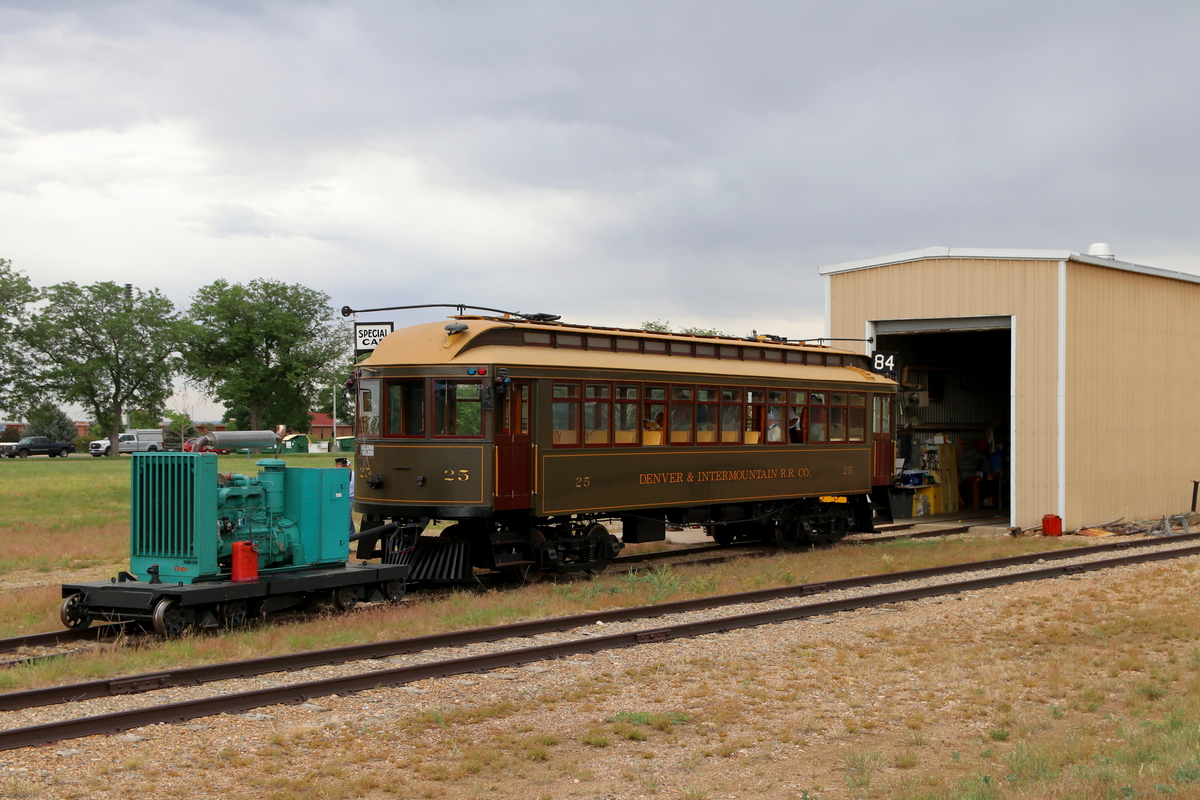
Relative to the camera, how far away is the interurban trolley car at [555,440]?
1352cm

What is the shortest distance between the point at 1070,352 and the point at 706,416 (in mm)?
9559

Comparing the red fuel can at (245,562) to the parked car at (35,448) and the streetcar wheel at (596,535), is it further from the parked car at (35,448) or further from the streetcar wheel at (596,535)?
the parked car at (35,448)

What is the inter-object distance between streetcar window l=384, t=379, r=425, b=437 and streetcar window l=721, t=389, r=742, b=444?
5079mm

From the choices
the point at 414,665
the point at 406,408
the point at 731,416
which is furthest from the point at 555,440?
the point at 414,665

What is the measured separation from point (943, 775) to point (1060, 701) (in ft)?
8.03

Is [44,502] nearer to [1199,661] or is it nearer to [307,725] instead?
[307,725]

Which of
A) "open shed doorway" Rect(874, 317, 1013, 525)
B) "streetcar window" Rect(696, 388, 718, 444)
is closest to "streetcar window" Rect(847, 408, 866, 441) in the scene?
"streetcar window" Rect(696, 388, 718, 444)

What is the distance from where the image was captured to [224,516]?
36.4 feet

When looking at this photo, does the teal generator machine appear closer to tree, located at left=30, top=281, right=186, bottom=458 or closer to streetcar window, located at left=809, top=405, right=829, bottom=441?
streetcar window, located at left=809, top=405, right=829, bottom=441

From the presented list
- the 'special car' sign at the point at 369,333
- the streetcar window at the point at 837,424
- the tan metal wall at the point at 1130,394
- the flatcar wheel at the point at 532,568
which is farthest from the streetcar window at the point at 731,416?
the tan metal wall at the point at 1130,394

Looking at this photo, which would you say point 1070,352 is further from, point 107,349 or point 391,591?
point 107,349

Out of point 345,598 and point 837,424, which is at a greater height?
point 837,424

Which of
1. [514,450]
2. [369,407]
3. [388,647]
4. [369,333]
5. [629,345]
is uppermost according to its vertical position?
[369,333]

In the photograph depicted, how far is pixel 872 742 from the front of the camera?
285 inches
